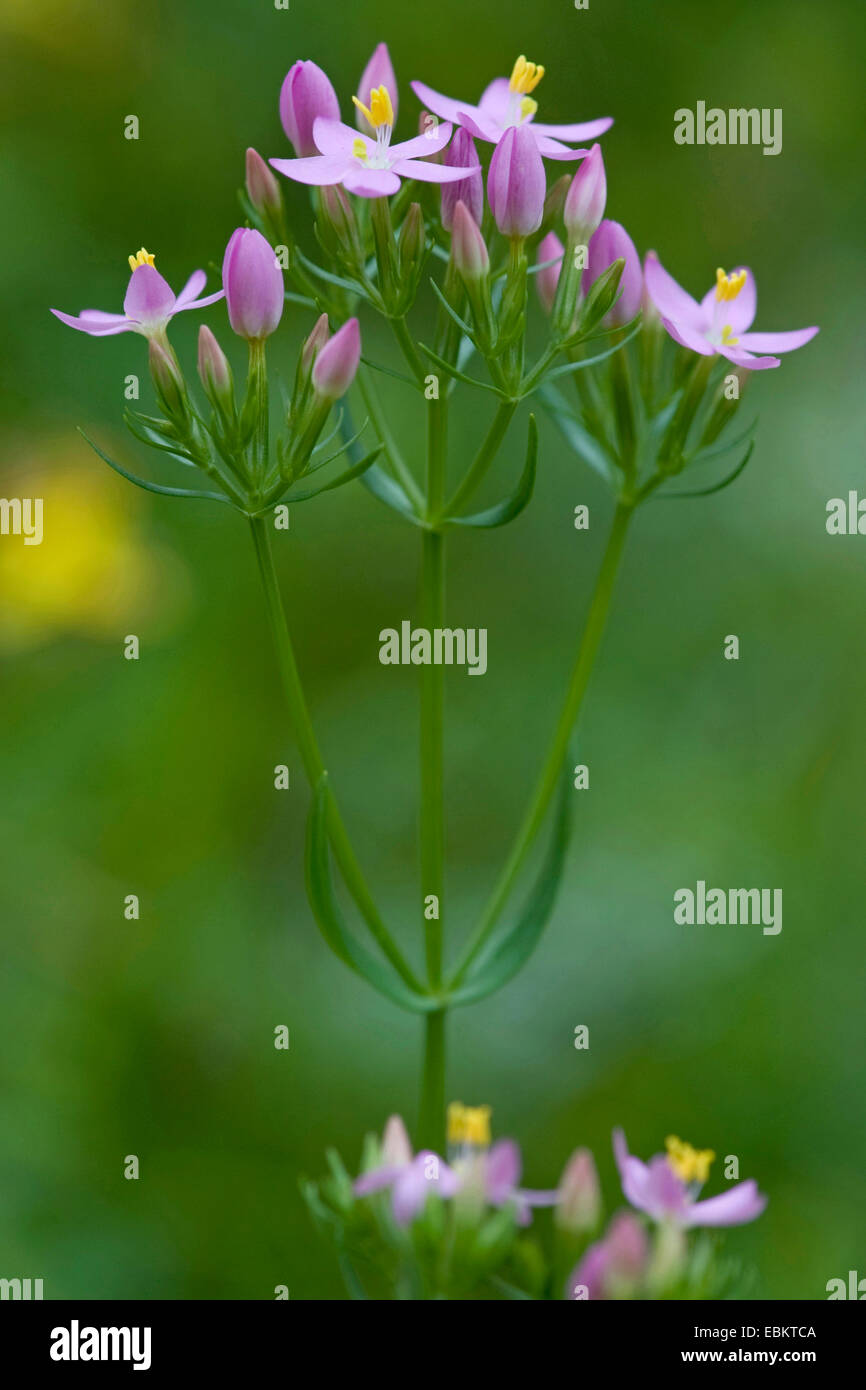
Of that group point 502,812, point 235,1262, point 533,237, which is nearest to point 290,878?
point 502,812

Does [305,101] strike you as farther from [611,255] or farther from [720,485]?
[720,485]

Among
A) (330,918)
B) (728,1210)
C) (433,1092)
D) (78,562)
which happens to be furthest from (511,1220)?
(78,562)

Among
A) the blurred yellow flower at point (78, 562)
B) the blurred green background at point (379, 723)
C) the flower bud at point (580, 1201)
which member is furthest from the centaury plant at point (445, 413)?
the blurred yellow flower at point (78, 562)

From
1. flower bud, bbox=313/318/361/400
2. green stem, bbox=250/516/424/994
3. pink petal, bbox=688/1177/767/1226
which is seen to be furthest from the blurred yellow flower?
pink petal, bbox=688/1177/767/1226

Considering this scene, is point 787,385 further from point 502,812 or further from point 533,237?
point 533,237

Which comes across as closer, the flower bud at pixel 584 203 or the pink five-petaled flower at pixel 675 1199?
the pink five-petaled flower at pixel 675 1199

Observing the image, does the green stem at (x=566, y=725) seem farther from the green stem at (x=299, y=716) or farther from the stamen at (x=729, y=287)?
the stamen at (x=729, y=287)

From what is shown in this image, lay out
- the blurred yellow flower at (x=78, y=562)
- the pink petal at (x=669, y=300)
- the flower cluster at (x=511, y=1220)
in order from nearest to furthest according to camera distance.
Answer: the flower cluster at (x=511, y=1220)
the pink petal at (x=669, y=300)
the blurred yellow flower at (x=78, y=562)
